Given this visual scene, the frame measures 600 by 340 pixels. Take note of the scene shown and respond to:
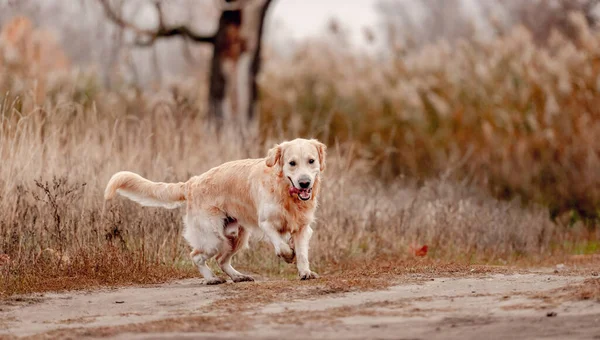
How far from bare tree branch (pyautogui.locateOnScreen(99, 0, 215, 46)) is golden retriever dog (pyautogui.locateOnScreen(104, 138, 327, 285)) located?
9426 millimetres

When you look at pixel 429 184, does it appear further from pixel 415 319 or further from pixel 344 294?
pixel 415 319

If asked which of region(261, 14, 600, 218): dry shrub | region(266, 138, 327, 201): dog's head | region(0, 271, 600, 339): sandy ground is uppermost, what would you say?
region(261, 14, 600, 218): dry shrub

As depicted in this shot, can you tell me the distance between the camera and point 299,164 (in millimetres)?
8203

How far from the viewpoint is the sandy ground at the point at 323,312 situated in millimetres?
6051

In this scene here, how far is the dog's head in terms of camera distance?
8.11 metres

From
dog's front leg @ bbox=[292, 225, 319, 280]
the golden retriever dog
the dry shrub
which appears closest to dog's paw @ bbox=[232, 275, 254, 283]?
the golden retriever dog

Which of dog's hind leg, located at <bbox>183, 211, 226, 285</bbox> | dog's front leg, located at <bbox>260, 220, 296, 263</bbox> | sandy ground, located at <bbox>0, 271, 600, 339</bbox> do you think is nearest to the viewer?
sandy ground, located at <bbox>0, 271, 600, 339</bbox>

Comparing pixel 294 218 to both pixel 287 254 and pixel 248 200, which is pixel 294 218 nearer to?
pixel 287 254

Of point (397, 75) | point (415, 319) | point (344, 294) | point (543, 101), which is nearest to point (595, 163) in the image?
point (543, 101)

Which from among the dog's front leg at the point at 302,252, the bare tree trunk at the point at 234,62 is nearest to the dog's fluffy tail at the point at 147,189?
the dog's front leg at the point at 302,252

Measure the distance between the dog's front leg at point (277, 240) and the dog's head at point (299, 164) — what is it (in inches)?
12.4

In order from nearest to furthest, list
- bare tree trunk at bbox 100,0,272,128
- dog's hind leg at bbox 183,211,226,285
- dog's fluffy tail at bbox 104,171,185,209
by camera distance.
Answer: dog's hind leg at bbox 183,211,226,285 → dog's fluffy tail at bbox 104,171,185,209 → bare tree trunk at bbox 100,0,272,128

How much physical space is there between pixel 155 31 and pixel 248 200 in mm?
11488

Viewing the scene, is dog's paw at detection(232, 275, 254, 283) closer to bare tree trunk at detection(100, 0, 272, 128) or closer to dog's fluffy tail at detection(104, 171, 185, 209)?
dog's fluffy tail at detection(104, 171, 185, 209)
